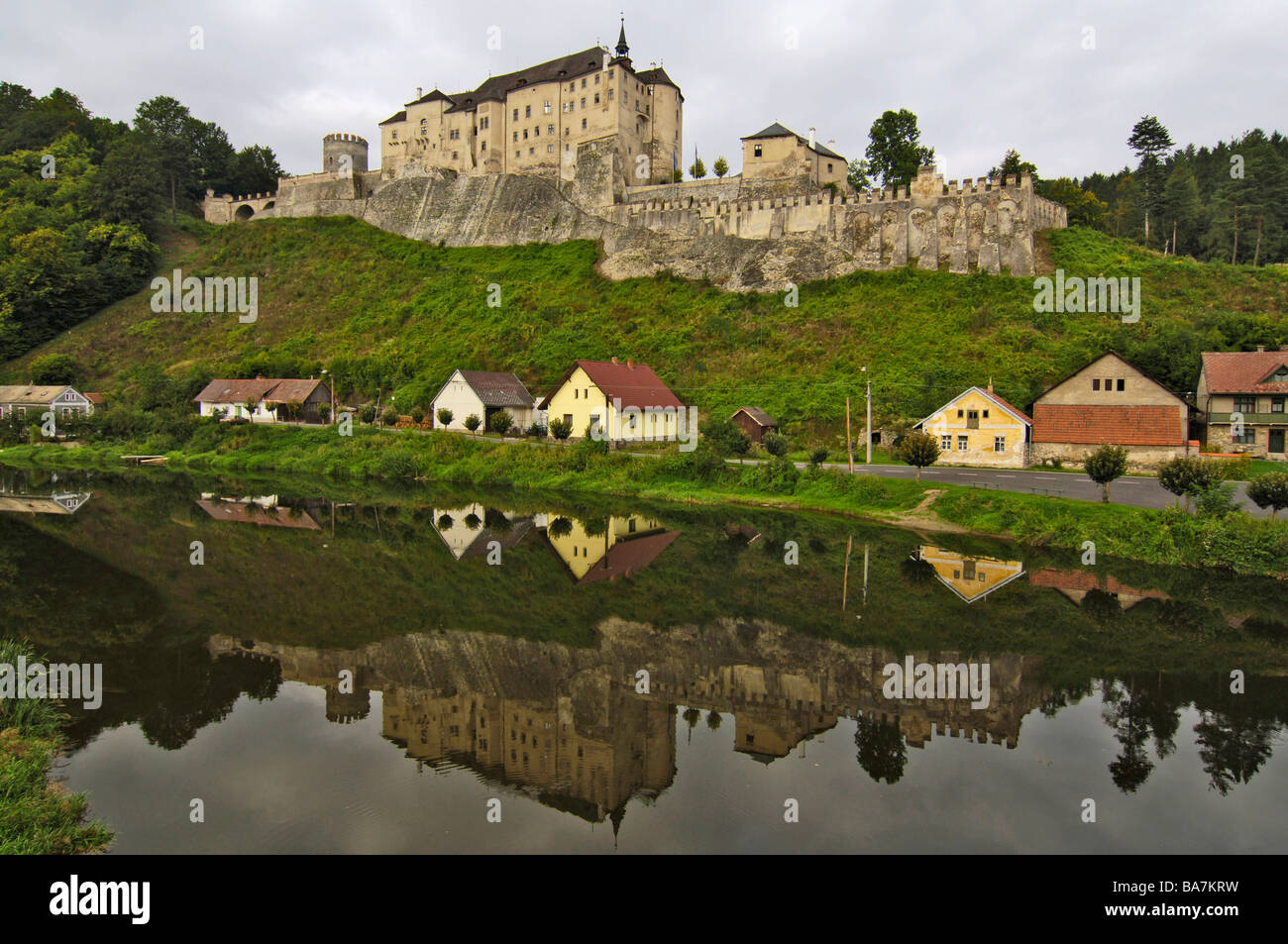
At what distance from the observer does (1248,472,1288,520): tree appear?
68.1 feet

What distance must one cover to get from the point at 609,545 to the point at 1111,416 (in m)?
24.6

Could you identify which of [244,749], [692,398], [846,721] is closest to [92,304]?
[692,398]

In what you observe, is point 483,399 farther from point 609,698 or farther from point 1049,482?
point 609,698

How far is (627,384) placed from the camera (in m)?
43.8

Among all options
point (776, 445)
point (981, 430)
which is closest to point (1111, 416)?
point (981, 430)

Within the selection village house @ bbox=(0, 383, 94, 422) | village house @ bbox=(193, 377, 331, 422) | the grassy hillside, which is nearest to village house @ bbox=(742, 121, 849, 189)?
the grassy hillside

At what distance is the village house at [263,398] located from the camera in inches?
2074

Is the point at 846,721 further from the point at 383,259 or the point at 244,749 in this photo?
the point at 383,259

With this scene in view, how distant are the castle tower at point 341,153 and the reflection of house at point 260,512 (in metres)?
55.5

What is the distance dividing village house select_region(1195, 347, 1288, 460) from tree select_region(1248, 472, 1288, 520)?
16.9m

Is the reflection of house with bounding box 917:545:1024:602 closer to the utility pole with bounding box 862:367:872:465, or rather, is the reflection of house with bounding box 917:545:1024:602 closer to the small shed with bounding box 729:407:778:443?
the utility pole with bounding box 862:367:872:465

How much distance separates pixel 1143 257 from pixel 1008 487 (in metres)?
31.0

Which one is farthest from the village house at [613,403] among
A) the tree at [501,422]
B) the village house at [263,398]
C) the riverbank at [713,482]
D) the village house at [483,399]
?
the village house at [263,398]

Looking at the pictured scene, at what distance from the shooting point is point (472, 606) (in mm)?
18078
